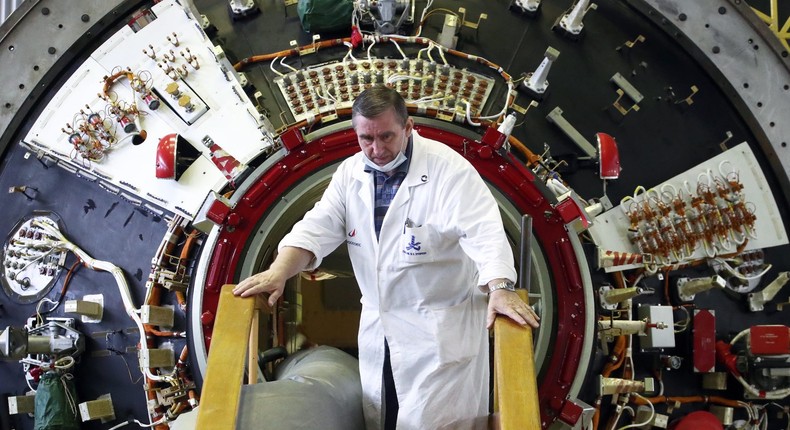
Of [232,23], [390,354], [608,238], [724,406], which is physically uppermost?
[232,23]

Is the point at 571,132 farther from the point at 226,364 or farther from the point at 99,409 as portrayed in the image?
the point at 99,409

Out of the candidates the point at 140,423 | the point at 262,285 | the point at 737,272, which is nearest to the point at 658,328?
the point at 737,272

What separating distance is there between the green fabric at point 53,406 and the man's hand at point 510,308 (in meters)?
2.13

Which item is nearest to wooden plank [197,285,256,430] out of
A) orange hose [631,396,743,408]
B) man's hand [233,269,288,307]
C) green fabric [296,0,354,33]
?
man's hand [233,269,288,307]

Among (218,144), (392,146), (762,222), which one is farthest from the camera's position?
(762,222)

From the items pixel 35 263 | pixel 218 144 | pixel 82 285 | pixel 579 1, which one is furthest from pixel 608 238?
pixel 35 263

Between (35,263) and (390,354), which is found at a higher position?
(35,263)

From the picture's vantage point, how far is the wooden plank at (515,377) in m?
1.82

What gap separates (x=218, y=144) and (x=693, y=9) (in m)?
2.40

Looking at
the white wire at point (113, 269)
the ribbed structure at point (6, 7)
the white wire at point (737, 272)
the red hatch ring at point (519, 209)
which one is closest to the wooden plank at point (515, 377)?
the red hatch ring at point (519, 209)

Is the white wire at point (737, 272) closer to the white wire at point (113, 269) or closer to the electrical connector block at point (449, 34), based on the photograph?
the electrical connector block at point (449, 34)

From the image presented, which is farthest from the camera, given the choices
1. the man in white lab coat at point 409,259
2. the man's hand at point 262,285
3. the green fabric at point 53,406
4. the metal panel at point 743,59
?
the metal panel at point 743,59

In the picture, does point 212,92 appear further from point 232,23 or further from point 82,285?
point 82,285

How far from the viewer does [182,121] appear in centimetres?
323
